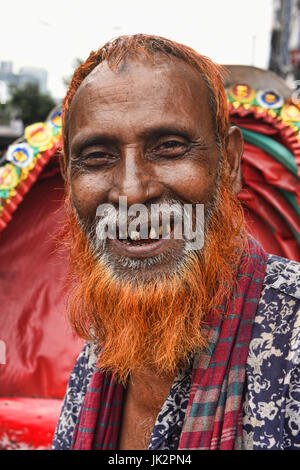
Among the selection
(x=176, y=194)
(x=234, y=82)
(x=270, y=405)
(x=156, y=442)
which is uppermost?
(x=234, y=82)

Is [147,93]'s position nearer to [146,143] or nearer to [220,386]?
[146,143]

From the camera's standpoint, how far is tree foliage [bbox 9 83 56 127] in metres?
19.7

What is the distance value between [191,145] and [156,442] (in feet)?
2.50

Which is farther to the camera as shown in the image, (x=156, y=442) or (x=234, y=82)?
(x=234, y=82)

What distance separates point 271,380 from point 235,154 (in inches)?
27.4

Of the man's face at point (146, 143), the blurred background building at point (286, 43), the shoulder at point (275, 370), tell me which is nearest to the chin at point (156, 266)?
the man's face at point (146, 143)

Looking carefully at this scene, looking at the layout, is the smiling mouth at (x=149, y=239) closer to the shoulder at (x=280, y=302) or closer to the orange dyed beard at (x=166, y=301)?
the orange dyed beard at (x=166, y=301)

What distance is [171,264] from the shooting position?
1.10 meters

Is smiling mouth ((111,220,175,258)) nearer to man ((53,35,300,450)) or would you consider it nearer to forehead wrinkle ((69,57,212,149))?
man ((53,35,300,450))

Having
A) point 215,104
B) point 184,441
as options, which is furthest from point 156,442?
point 215,104

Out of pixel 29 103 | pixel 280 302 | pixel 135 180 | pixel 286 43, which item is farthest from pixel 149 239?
pixel 29 103
